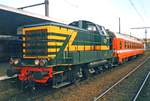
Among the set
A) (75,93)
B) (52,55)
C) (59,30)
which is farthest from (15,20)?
(75,93)

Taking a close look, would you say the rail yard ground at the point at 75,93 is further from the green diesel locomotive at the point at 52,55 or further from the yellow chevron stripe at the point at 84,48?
the yellow chevron stripe at the point at 84,48

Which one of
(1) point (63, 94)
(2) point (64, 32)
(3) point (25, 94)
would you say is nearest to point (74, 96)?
(1) point (63, 94)

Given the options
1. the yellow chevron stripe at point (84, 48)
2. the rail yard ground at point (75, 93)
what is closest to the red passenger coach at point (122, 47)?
the yellow chevron stripe at point (84, 48)

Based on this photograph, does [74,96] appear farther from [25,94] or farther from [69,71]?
[25,94]

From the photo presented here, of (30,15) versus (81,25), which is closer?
(81,25)

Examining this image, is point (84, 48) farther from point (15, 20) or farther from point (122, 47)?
point (122, 47)

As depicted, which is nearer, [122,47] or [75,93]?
[75,93]

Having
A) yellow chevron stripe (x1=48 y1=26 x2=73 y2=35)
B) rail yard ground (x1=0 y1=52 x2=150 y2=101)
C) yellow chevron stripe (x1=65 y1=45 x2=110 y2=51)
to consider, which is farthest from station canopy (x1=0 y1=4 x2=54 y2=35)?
rail yard ground (x1=0 y1=52 x2=150 y2=101)

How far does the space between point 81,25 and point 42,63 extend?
4.29 metres

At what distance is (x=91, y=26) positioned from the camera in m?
11.6

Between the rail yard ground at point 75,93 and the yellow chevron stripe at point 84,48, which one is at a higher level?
the yellow chevron stripe at point 84,48

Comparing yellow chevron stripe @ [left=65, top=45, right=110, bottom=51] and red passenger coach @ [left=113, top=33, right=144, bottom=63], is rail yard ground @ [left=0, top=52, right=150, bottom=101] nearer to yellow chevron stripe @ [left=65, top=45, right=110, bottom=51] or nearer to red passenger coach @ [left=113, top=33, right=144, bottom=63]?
yellow chevron stripe @ [left=65, top=45, right=110, bottom=51]

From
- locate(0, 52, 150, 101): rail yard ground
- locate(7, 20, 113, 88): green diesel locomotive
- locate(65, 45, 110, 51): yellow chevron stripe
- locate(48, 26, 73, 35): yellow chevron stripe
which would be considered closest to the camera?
locate(0, 52, 150, 101): rail yard ground

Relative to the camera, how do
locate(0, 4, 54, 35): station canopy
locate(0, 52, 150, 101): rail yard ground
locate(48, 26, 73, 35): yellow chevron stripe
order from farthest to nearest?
locate(0, 4, 54, 35): station canopy < locate(48, 26, 73, 35): yellow chevron stripe < locate(0, 52, 150, 101): rail yard ground
